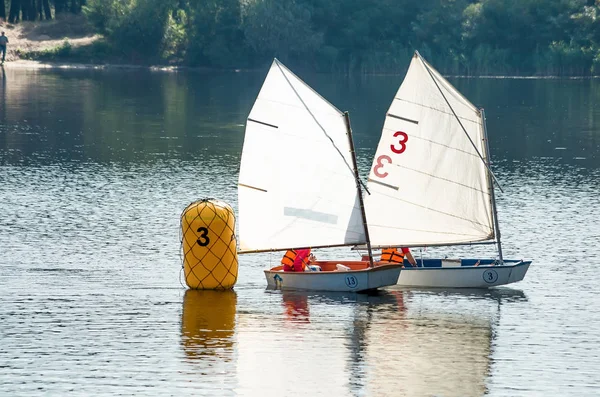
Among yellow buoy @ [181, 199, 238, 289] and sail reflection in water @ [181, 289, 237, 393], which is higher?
yellow buoy @ [181, 199, 238, 289]

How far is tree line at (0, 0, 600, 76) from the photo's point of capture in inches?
6644

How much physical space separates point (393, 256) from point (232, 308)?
274 inches

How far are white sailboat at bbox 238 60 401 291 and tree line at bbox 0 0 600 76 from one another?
125705 millimetres

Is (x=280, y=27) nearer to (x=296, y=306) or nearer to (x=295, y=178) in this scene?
(x=295, y=178)

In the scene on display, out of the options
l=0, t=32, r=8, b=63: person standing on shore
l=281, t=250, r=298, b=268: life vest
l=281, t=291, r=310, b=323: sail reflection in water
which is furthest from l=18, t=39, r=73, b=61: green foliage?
l=281, t=291, r=310, b=323: sail reflection in water

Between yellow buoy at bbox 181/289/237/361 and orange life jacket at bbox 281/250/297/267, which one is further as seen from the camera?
orange life jacket at bbox 281/250/297/267

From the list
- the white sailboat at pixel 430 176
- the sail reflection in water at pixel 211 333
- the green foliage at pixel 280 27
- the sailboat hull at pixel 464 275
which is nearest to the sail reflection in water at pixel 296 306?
the sail reflection in water at pixel 211 333

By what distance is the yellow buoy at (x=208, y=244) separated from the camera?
43250mm

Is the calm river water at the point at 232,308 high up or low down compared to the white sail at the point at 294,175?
down

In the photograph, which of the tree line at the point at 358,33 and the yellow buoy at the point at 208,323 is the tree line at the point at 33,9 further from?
the yellow buoy at the point at 208,323

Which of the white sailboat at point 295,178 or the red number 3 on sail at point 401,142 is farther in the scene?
the red number 3 on sail at point 401,142

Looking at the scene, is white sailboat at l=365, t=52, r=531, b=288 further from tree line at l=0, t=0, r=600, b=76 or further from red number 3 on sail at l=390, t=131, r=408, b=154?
tree line at l=0, t=0, r=600, b=76

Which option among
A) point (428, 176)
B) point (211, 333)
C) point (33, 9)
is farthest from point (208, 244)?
point (33, 9)

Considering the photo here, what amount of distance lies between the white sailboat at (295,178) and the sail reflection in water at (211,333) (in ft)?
8.70
